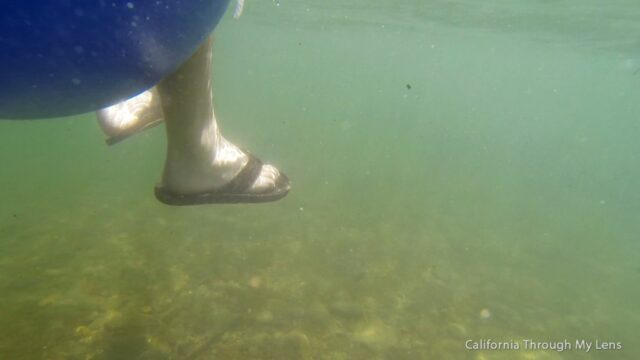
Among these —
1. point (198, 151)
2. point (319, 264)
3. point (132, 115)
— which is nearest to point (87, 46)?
point (198, 151)

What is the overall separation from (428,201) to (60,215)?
12.1 meters

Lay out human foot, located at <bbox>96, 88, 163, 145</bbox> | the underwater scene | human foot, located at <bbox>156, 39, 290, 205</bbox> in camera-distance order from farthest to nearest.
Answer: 1. the underwater scene
2. human foot, located at <bbox>96, 88, 163, 145</bbox>
3. human foot, located at <bbox>156, 39, 290, 205</bbox>

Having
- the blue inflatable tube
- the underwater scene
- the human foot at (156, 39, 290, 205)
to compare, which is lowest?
the underwater scene

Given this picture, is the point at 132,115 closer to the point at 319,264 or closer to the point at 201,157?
the point at 201,157

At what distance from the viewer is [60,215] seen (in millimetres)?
11969

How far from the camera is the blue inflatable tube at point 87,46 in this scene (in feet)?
4.09

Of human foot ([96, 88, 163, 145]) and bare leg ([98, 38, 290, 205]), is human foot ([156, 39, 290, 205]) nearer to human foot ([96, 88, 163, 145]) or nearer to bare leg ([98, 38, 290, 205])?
bare leg ([98, 38, 290, 205])

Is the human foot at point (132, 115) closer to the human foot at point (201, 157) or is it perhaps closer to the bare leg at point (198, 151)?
the bare leg at point (198, 151)

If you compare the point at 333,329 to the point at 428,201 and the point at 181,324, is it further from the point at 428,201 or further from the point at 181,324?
the point at 428,201

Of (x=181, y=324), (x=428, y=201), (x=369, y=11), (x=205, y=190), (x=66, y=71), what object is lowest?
(x=428, y=201)

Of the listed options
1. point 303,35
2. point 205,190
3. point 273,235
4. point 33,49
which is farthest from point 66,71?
point 303,35

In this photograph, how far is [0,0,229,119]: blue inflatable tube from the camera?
125 cm

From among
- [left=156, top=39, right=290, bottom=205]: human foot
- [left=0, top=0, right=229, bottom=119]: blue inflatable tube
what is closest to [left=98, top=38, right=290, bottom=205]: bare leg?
[left=156, top=39, right=290, bottom=205]: human foot

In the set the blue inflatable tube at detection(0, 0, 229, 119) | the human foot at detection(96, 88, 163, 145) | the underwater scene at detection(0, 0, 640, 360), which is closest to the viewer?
the blue inflatable tube at detection(0, 0, 229, 119)
